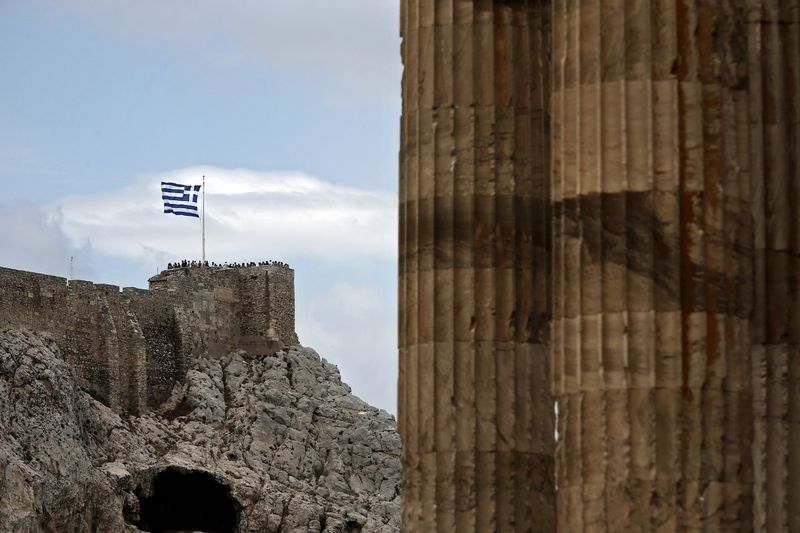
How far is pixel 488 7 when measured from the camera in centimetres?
1881

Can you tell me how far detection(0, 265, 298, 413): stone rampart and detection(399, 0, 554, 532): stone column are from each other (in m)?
45.7

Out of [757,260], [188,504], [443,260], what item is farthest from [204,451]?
[757,260]

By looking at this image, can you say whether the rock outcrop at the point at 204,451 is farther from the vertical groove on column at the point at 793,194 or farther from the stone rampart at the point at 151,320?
the vertical groove on column at the point at 793,194

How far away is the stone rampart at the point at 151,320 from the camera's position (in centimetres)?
6531

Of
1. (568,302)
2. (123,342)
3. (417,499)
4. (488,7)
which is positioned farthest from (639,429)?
(123,342)

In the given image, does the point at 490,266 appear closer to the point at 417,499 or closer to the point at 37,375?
the point at 417,499

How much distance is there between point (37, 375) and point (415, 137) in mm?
45625

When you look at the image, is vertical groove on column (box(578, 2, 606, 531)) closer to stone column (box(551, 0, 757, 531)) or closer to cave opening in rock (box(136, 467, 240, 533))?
stone column (box(551, 0, 757, 531))

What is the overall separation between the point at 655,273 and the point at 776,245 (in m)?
1.48

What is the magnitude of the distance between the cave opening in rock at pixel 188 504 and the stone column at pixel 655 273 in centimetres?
5390

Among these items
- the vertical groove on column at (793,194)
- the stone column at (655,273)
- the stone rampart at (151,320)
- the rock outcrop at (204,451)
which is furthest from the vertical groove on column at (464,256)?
the stone rampart at (151,320)

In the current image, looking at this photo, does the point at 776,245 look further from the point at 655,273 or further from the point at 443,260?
the point at 443,260

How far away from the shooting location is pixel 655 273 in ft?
50.2

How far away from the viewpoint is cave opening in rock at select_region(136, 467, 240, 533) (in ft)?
227
